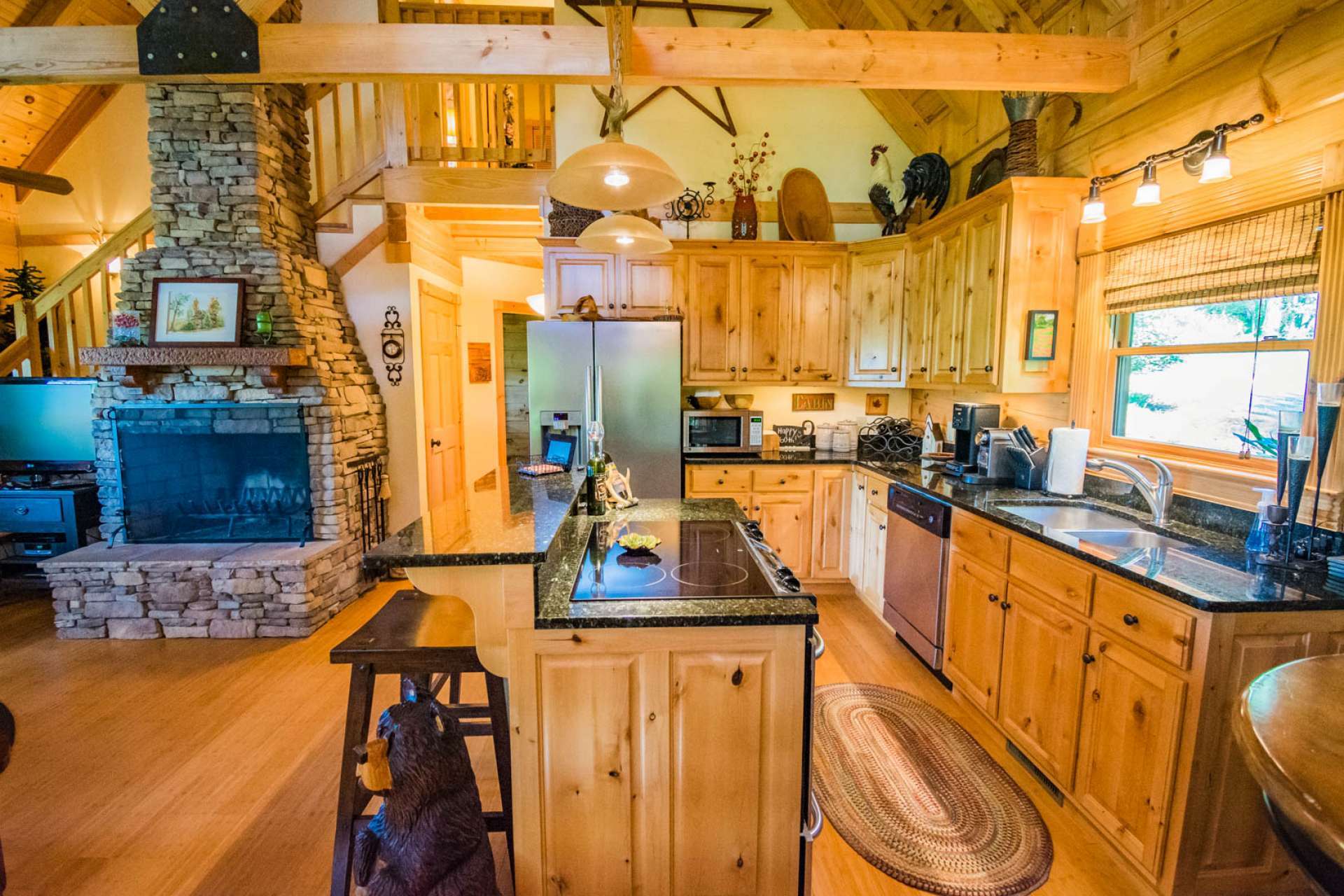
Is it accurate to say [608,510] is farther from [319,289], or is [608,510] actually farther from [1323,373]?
[319,289]

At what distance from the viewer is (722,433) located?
3.80 meters

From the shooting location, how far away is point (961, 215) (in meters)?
3.02

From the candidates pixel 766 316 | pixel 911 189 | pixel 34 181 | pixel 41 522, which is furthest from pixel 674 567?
pixel 34 181

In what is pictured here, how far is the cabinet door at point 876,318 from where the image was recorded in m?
3.66

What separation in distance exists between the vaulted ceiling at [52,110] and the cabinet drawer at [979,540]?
6490mm

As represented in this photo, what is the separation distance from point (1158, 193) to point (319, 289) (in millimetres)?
4483

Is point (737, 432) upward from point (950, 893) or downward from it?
upward

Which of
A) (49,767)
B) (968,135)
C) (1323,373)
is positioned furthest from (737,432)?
(49,767)

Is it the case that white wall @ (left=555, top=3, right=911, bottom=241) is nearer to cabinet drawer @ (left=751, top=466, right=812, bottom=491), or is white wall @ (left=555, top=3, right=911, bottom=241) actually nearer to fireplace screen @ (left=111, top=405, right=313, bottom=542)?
cabinet drawer @ (left=751, top=466, right=812, bottom=491)

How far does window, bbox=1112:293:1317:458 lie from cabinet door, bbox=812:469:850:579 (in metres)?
1.48

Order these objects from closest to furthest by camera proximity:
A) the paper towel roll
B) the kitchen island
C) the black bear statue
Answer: the black bear statue < the kitchen island < the paper towel roll

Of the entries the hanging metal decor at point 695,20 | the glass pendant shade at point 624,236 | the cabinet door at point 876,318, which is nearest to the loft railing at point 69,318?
the hanging metal decor at point 695,20

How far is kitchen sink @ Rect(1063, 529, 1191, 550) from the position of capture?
2.02 metres

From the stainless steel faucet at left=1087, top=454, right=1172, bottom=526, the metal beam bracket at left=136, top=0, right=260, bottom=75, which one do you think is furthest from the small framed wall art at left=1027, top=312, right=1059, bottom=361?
the metal beam bracket at left=136, top=0, right=260, bottom=75
